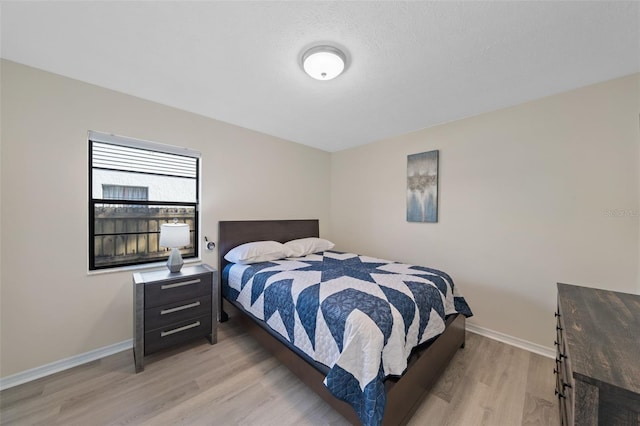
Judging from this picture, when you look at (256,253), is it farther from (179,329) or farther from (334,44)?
(334,44)

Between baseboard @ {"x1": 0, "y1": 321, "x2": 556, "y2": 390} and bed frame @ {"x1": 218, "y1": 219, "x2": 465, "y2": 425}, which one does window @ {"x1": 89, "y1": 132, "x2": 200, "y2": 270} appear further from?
baseboard @ {"x1": 0, "y1": 321, "x2": 556, "y2": 390}

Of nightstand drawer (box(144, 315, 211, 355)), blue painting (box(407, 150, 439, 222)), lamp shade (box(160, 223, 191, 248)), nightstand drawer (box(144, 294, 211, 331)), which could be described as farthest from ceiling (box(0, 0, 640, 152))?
nightstand drawer (box(144, 315, 211, 355))

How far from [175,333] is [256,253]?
99cm

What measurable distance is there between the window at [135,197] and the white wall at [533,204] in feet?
8.96

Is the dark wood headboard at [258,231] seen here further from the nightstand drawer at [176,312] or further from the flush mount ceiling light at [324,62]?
the flush mount ceiling light at [324,62]

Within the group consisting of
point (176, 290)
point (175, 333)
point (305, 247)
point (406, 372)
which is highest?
point (305, 247)

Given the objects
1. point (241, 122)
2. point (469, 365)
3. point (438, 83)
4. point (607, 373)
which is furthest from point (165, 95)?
point (469, 365)

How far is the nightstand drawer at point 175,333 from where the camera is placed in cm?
188

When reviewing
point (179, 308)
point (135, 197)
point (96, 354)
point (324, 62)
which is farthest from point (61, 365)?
point (324, 62)

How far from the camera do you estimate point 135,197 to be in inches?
90.8

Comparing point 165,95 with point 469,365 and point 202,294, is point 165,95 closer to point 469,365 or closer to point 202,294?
point 202,294

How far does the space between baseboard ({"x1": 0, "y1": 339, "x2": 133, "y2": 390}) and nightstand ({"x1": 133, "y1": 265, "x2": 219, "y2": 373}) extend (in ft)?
0.98

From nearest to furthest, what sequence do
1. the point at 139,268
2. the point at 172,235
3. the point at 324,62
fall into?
1. the point at 324,62
2. the point at 172,235
3. the point at 139,268

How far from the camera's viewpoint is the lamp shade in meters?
2.09
